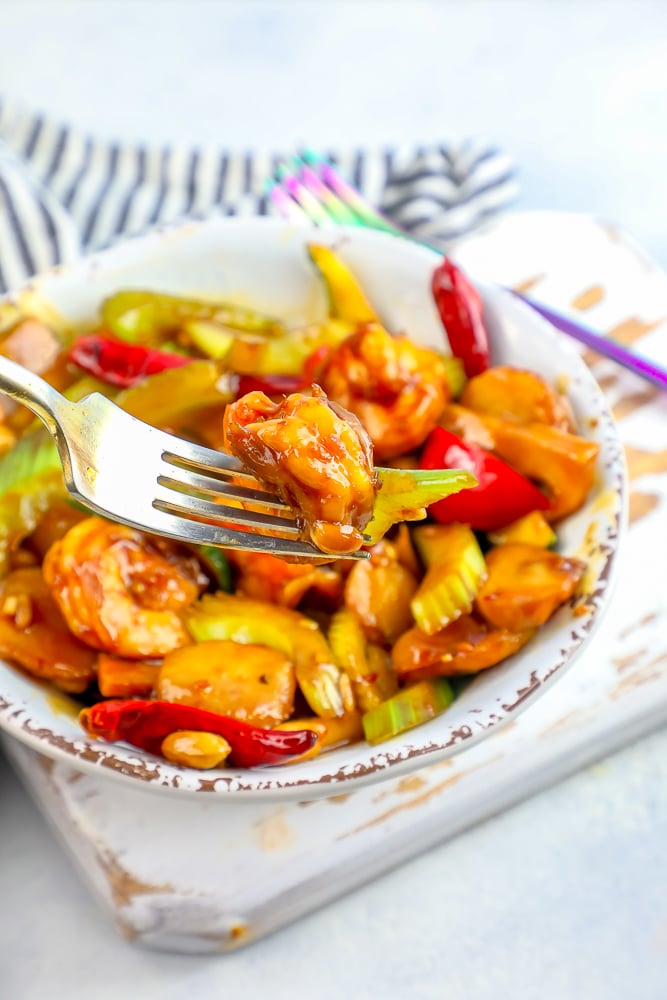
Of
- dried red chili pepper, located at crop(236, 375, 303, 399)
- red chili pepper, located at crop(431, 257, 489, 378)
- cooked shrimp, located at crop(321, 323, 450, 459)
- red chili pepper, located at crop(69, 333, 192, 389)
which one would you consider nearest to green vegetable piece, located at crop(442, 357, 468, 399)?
red chili pepper, located at crop(431, 257, 489, 378)

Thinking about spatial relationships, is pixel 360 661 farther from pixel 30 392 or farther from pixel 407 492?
pixel 30 392

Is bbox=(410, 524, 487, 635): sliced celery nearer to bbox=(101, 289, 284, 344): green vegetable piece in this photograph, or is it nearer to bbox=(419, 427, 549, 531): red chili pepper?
bbox=(419, 427, 549, 531): red chili pepper

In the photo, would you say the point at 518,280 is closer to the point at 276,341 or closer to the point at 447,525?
the point at 276,341

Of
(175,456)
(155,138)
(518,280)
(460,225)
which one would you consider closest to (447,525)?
(175,456)

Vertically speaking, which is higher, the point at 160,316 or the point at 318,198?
the point at 318,198

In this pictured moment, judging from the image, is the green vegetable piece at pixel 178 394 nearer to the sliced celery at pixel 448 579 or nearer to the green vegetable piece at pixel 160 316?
the green vegetable piece at pixel 160 316

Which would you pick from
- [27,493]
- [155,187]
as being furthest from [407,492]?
[155,187]
